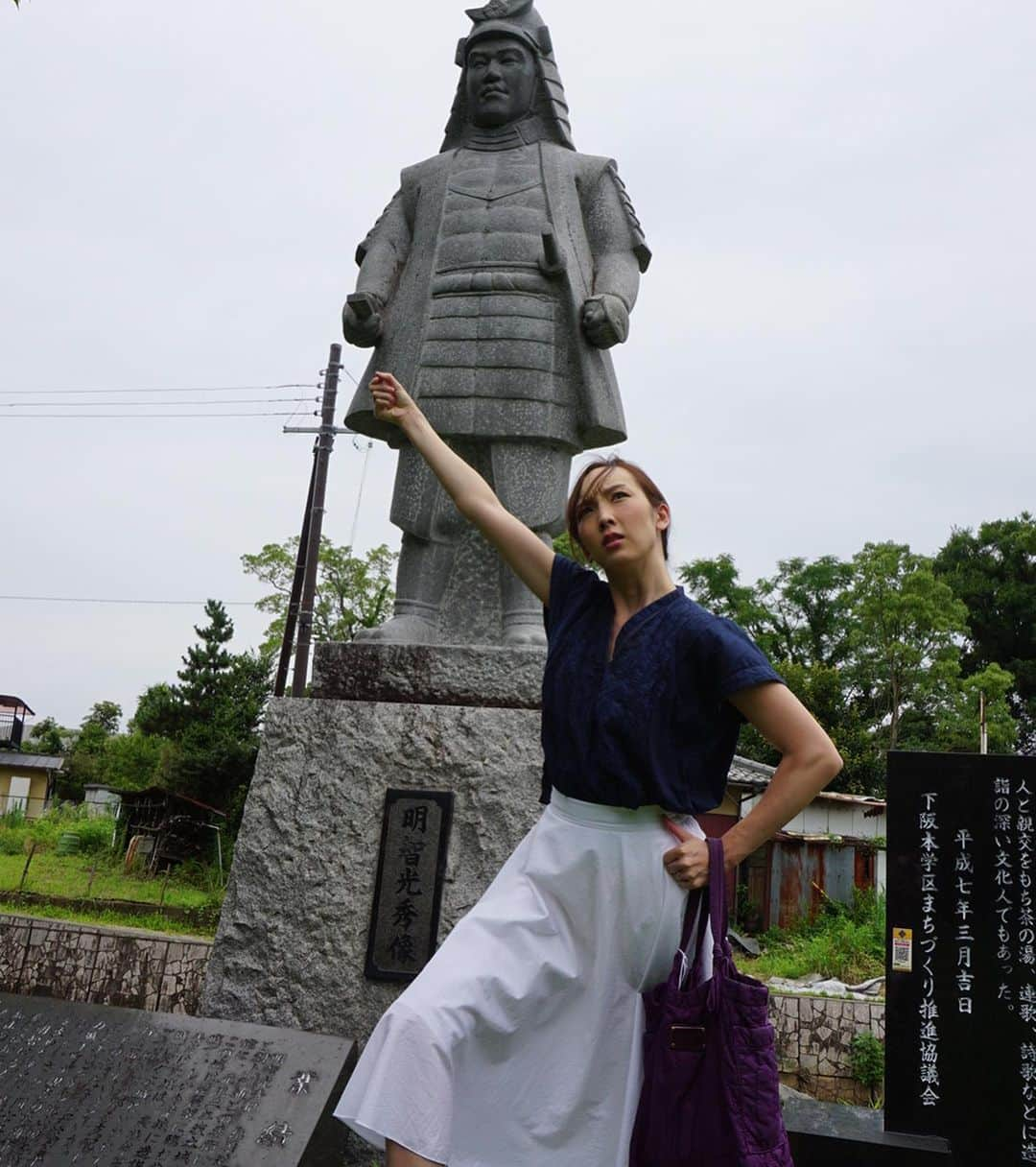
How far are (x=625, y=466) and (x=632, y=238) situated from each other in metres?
2.37

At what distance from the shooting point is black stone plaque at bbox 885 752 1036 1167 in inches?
119

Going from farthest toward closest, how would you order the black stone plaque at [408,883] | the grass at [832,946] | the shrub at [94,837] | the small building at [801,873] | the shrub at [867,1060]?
the shrub at [94,837], the small building at [801,873], the grass at [832,946], the shrub at [867,1060], the black stone plaque at [408,883]

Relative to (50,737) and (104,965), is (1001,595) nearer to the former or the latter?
(104,965)

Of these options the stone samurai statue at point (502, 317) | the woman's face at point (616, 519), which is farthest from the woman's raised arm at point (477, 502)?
the stone samurai statue at point (502, 317)

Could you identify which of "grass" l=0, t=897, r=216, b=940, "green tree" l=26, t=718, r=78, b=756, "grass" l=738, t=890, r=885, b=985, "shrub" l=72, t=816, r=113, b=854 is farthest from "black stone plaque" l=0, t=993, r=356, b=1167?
"green tree" l=26, t=718, r=78, b=756

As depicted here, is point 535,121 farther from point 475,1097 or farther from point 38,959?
point 38,959

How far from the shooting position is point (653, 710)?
5.44 feet

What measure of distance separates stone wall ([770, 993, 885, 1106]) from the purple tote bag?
3.88 m

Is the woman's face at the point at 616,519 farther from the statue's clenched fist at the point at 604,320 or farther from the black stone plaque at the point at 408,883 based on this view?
the statue's clenched fist at the point at 604,320

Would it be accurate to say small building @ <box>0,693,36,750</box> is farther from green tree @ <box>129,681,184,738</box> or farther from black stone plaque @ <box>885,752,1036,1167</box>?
black stone plaque @ <box>885,752,1036,1167</box>

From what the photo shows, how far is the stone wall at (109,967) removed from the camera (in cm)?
562

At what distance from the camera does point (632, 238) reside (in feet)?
12.9

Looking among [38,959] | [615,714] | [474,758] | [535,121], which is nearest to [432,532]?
[474,758]

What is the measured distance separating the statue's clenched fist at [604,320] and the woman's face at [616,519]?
192 cm
